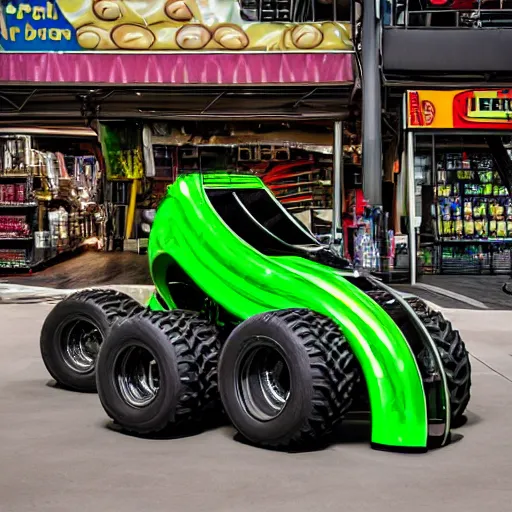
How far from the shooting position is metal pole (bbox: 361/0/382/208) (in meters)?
16.6

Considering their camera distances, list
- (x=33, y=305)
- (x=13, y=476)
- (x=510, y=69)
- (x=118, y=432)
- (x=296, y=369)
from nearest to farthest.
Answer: (x=13, y=476)
(x=296, y=369)
(x=118, y=432)
(x=33, y=305)
(x=510, y=69)

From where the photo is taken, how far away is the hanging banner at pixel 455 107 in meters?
17.4

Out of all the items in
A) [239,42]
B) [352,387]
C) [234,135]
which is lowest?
[352,387]

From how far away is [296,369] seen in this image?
5672 mm

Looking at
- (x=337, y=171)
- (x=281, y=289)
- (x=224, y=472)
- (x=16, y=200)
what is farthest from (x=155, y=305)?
(x=16, y=200)

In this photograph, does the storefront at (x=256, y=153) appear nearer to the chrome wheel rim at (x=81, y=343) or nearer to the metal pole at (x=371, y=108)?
the metal pole at (x=371, y=108)

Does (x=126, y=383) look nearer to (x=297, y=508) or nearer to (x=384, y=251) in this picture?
(x=297, y=508)

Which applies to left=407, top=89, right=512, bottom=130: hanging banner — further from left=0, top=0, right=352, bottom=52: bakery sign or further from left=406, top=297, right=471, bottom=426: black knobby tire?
left=406, top=297, right=471, bottom=426: black knobby tire

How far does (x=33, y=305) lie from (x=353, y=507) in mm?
10208

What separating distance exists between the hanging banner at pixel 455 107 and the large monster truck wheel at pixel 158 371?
37.4 ft

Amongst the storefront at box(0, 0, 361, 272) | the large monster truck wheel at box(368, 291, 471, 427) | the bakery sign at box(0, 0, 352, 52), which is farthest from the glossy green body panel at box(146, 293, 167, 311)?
the bakery sign at box(0, 0, 352, 52)

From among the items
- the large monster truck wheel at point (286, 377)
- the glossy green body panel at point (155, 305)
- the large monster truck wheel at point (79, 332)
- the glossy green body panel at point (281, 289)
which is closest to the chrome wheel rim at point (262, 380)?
the large monster truck wheel at point (286, 377)

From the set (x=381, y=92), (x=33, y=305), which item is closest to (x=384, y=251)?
(x=381, y=92)

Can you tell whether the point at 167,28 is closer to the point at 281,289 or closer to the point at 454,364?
the point at 281,289
